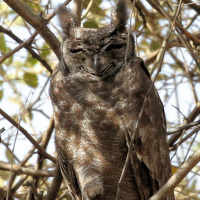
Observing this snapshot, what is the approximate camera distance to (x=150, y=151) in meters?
3.55

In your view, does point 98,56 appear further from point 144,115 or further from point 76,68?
point 144,115

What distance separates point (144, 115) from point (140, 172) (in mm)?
479

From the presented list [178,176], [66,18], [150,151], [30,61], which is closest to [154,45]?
[30,61]

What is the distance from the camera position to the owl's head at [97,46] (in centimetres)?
352

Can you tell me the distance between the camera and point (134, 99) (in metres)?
3.46

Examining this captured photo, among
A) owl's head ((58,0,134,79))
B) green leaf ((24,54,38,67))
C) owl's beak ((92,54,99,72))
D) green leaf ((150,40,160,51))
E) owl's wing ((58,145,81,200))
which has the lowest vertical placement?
owl's wing ((58,145,81,200))

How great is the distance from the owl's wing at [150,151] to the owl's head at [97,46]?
0.24 m

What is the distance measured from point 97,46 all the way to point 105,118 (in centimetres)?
59

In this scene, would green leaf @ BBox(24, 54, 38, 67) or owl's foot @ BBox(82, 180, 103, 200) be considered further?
green leaf @ BBox(24, 54, 38, 67)

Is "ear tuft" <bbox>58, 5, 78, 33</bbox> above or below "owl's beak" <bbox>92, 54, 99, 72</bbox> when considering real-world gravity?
above

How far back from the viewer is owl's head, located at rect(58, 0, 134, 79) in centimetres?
352

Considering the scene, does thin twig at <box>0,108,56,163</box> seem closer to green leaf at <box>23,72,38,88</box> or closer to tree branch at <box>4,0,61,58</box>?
tree branch at <box>4,0,61,58</box>

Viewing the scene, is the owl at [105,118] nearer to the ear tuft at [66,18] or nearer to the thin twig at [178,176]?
the ear tuft at [66,18]

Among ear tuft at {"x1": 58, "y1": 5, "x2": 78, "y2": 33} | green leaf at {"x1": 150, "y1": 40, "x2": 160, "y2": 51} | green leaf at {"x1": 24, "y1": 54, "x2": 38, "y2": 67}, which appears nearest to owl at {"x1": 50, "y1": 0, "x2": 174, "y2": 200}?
ear tuft at {"x1": 58, "y1": 5, "x2": 78, "y2": 33}
